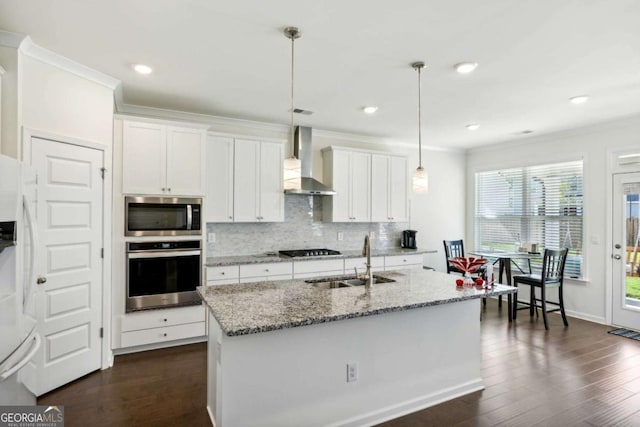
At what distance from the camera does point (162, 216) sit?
370 centimetres

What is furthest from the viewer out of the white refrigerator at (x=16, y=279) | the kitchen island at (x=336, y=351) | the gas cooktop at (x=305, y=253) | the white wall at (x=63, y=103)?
the gas cooktop at (x=305, y=253)

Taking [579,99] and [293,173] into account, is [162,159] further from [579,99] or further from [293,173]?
[579,99]

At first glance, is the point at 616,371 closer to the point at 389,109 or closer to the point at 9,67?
the point at 389,109

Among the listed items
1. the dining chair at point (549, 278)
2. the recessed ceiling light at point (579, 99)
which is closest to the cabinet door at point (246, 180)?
the recessed ceiling light at point (579, 99)

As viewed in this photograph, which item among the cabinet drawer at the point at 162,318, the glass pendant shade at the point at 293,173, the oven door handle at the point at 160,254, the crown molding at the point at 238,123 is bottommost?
the cabinet drawer at the point at 162,318

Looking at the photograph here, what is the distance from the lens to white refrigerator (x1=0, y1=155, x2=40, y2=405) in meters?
1.69

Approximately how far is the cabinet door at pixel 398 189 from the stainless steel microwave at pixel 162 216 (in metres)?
2.83

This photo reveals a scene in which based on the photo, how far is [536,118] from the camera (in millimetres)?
4402

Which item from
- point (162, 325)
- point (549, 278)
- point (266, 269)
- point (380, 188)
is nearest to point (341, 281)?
point (266, 269)

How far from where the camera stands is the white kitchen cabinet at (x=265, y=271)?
13.2ft

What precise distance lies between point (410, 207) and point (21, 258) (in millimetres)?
5100

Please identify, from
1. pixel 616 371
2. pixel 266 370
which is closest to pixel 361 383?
pixel 266 370

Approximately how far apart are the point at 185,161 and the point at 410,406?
10.2 feet

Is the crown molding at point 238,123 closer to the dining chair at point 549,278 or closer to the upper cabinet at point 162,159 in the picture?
the upper cabinet at point 162,159
